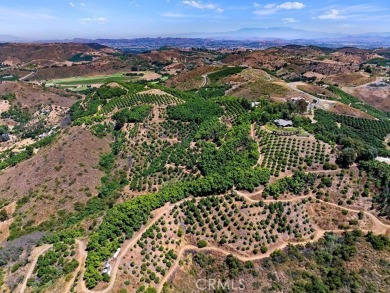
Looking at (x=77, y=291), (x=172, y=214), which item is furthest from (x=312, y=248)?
(x=77, y=291)

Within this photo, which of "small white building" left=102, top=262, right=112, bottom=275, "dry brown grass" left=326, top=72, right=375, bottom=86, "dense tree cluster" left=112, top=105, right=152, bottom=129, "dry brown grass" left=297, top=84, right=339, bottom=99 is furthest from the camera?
"dry brown grass" left=326, top=72, right=375, bottom=86

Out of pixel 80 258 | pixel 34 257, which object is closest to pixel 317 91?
pixel 80 258

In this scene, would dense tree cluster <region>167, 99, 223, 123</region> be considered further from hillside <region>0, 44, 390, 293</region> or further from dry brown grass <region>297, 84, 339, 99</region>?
dry brown grass <region>297, 84, 339, 99</region>

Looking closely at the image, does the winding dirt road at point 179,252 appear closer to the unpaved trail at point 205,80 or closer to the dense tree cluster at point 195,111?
the dense tree cluster at point 195,111

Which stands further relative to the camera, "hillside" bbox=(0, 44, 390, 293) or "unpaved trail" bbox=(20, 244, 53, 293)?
"hillside" bbox=(0, 44, 390, 293)

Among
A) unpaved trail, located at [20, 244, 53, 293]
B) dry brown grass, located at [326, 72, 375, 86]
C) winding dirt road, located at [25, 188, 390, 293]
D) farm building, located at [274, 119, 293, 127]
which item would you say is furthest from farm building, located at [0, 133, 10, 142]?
dry brown grass, located at [326, 72, 375, 86]

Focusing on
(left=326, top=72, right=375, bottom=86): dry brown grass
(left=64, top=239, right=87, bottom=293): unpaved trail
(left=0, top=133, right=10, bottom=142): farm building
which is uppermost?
(left=64, top=239, right=87, bottom=293): unpaved trail

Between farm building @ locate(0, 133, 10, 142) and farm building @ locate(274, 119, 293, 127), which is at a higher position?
farm building @ locate(274, 119, 293, 127)

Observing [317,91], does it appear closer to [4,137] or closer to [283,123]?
[283,123]

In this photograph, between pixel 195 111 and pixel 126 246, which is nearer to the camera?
pixel 126 246

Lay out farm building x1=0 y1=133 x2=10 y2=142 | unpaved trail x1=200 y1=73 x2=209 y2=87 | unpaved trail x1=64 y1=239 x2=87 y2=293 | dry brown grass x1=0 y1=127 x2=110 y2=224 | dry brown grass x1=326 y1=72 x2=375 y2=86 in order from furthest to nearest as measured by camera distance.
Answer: dry brown grass x1=326 y1=72 x2=375 y2=86 → unpaved trail x1=200 y1=73 x2=209 y2=87 → farm building x1=0 y1=133 x2=10 y2=142 → dry brown grass x1=0 y1=127 x2=110 y2=224 → unpaved trail x1=64 y1=239 x2=87 y2=293

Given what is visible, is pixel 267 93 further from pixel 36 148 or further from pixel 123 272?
pixel 123 272

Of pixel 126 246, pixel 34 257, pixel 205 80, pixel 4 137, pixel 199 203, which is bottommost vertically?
pixel 4 137
